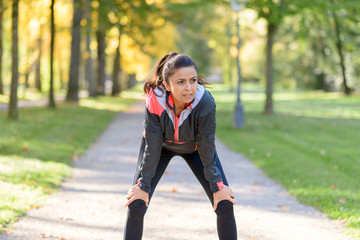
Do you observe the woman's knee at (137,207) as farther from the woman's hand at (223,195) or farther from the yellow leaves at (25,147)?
the yellow leaves at (25,147)

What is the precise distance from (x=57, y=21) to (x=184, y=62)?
27371 millimetres

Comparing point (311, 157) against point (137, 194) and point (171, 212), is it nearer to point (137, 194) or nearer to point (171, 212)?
point (171, 212)

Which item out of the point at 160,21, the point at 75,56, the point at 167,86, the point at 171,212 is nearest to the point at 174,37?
the point at 160,21

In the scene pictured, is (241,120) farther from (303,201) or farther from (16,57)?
(303,201)

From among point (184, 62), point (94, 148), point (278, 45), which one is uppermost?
point (278, 45)

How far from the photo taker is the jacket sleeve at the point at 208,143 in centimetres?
322

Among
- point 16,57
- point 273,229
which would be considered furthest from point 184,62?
point 16,57

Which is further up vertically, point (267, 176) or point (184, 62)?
point (184, 62)

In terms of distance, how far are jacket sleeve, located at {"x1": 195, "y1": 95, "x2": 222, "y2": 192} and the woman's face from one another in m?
0.15

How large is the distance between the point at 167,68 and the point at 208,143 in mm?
616

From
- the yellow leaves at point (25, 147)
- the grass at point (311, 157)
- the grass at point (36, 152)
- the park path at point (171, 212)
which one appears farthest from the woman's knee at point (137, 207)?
the yellow leaves at point (25, 147)

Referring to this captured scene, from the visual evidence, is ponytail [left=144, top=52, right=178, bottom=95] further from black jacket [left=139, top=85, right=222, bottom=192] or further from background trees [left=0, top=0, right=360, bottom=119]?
background trees [left=0, top=0, right=360, bottom=119]

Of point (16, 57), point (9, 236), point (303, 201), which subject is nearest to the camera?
point (9, 236)

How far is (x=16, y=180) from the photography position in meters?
6.64
